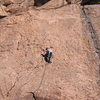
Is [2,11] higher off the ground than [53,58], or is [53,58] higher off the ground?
[2,11]

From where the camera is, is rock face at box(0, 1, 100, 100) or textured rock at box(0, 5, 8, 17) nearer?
rock face at box(0, 1, 100, 100)

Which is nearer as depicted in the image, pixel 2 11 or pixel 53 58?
pixel 53 58

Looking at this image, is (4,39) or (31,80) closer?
(31,80)

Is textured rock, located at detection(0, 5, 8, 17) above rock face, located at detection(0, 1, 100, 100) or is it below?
above

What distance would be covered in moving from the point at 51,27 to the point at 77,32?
1255 millimetres

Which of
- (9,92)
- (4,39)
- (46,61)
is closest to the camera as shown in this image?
(9,92)

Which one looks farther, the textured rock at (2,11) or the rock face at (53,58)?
the textured rock at (2,11)

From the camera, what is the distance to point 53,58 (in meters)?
9.98

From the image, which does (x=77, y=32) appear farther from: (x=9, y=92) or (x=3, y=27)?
(x=9, y=92)

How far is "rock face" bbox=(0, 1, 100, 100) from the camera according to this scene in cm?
875

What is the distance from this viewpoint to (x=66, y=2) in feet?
42.7

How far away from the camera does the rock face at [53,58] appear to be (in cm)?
875

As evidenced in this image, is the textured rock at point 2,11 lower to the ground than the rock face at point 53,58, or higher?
higher

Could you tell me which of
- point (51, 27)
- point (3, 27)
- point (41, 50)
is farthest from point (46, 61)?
point (3, 27)
